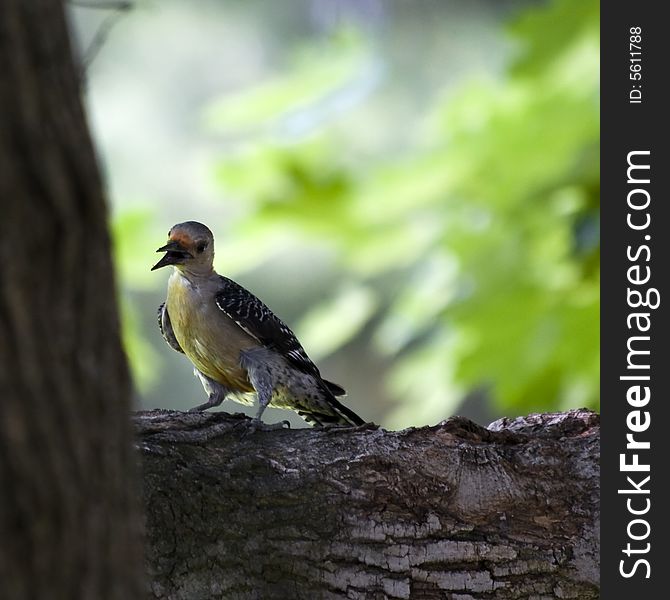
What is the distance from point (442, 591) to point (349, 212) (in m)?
2.70

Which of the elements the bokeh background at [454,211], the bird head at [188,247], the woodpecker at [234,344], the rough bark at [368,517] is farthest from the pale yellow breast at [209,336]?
the rough bark at [368,517]

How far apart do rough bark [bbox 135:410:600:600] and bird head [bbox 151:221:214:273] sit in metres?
1.38

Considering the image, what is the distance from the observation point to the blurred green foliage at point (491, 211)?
521cm

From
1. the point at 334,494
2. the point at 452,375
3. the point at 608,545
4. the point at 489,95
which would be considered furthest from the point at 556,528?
the point at 489,95

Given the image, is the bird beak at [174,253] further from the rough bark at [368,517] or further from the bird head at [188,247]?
the rough bark at [368,517]

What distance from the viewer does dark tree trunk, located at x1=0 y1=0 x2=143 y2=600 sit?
185 centimetres

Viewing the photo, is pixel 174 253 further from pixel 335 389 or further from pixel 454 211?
pixel 454 211

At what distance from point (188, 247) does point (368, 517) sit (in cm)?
193

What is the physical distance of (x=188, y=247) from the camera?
4836 millimetres

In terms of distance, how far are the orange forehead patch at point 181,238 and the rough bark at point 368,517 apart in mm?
1434

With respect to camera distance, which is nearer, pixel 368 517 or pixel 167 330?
pixel 368 517

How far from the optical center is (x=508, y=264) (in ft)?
18.6

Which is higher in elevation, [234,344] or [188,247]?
[188,247]

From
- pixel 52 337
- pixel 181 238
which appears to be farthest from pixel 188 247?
pixel 52 337
